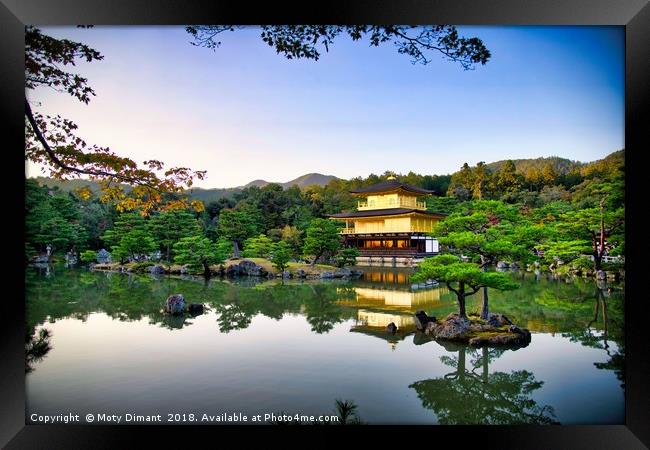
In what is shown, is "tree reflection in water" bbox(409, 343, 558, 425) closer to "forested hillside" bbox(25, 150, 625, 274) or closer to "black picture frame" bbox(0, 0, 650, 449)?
"black picture frame" bbox(0, 0, 650, 449)

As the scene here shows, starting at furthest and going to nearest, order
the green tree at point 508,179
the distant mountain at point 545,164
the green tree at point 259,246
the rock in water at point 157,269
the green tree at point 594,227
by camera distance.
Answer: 1. the rock in water at point 157,269
2. the green tree at point 259,246
3. the green tree at point 508,179
4. the distant mountain at point 545,164
5. the green tree at point 594,227

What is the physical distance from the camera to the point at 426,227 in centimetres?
529

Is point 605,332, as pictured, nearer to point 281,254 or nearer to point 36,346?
point 281,254

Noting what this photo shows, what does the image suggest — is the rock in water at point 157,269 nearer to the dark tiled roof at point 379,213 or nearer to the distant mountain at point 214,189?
the distant mountain at point 214,189

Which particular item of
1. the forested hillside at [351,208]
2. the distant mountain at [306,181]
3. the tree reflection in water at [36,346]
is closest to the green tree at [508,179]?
the forested hillside at [351,208]

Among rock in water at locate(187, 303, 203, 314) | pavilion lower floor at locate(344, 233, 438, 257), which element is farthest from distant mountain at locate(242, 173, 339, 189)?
rock in water at locate(187, 303, 203, 314)

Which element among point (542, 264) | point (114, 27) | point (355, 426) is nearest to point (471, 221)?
point (542, 264)

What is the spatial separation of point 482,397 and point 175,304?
12.2ft

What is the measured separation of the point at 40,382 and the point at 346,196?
377cm

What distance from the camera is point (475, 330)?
12.8 feet

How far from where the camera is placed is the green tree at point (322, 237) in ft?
16.8
